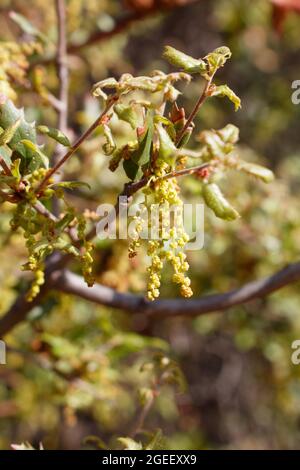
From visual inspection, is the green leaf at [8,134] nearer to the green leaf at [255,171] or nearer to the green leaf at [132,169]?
the green leaf at [132,169]

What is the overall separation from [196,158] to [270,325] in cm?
158

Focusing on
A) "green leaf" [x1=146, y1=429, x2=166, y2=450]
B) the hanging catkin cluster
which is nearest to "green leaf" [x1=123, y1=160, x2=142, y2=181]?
Result: the hanging catkin cluster

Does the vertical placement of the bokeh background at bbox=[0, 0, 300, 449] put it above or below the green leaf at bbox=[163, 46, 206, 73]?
above

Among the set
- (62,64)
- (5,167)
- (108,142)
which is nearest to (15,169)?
(5,167)

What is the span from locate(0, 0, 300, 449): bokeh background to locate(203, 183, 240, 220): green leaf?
0.56 m

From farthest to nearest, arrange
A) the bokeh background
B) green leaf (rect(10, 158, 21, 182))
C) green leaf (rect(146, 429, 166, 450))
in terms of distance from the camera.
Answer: the bokeh background → green leaf (rect(146, 429, 166, 450)) → green leaf (rect(10, 158, 21, 182))

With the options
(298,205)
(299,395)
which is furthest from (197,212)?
(299,395)

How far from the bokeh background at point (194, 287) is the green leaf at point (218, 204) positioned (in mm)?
562

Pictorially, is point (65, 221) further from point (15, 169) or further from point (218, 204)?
point (218, 204)

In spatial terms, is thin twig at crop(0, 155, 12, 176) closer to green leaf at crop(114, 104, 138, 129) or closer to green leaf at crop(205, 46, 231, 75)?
green leaf at crop(114, 104, 138, 129)

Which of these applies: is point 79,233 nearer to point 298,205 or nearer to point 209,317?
point 298,205

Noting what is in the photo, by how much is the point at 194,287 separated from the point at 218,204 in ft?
4.67

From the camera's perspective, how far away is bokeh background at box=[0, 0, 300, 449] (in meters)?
1.92

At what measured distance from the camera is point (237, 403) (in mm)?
3947
